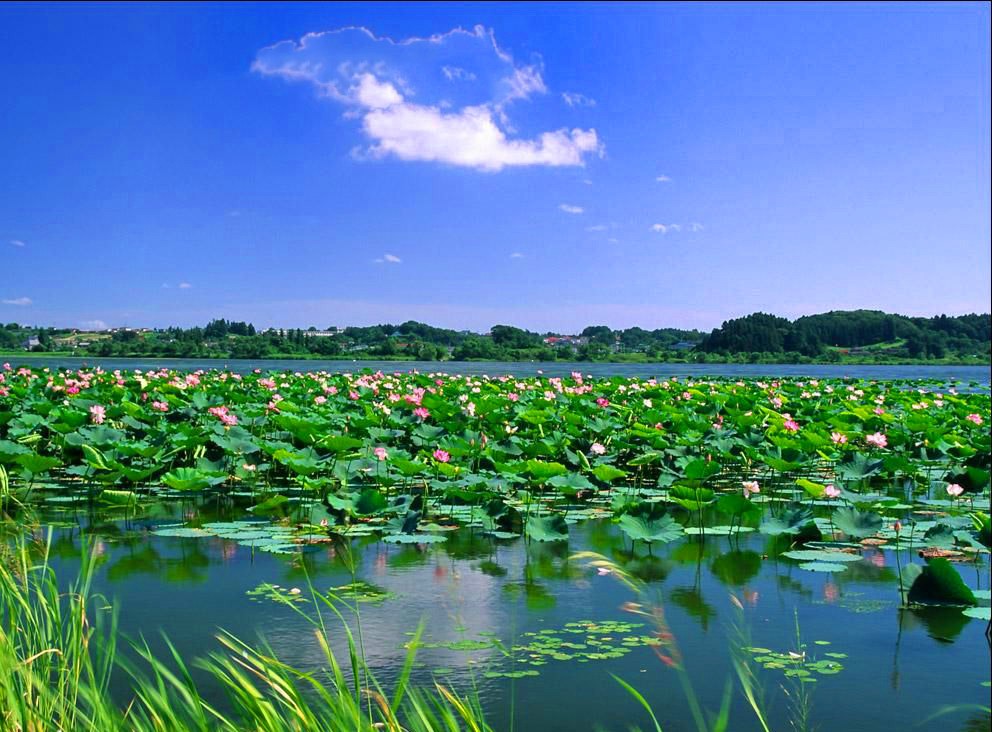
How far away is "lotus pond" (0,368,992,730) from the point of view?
10.2ft

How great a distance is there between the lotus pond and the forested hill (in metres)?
69.4

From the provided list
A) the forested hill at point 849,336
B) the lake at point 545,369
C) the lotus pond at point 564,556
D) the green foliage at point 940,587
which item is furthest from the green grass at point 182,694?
the forested hill at point 849,336

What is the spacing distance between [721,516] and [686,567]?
1661 mm

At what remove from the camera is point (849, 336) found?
8644cm

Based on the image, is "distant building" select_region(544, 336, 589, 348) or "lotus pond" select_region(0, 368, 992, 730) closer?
"lotus pond" select_region(0, 368, 992, 730)

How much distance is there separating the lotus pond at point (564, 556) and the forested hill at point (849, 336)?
69.4 m

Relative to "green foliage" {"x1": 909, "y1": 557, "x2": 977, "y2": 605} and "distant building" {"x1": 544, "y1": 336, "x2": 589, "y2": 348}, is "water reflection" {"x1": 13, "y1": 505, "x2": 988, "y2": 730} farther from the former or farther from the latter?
"distant building" {"x1": 544, "y1": 336, "x2": 589, "y2": 348}

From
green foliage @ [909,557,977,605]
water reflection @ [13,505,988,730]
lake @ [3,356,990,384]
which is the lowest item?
water reflection @ [13,505,988,730]

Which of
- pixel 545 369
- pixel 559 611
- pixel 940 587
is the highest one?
pixel 545 369

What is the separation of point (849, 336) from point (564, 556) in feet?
292

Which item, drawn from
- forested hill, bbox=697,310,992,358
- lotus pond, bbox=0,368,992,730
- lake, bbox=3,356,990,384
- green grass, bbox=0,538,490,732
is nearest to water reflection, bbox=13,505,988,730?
lotus pond, bbox=0,368,992,730

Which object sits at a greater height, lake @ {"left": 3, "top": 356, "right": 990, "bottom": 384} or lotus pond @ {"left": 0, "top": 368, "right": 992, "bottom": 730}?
lake @ {"left": 3, "top": 356, "right": 990, "bottom": 384}

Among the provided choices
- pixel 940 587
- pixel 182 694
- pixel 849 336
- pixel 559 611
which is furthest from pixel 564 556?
pixel 849 336

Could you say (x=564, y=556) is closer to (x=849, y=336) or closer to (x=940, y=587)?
(x=940, y=587)
